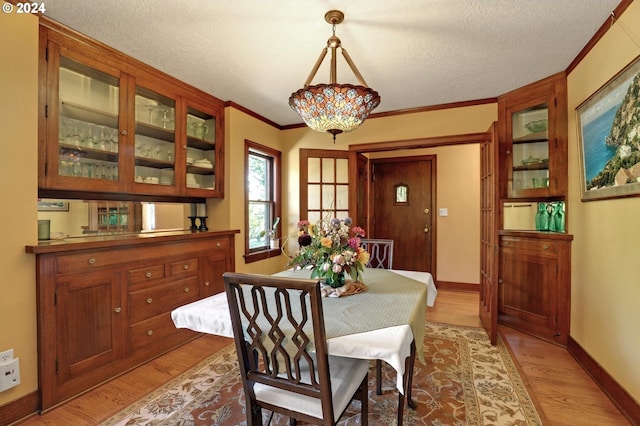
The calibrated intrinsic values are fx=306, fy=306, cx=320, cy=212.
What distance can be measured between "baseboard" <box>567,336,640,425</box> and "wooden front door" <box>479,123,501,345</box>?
1.87 feet

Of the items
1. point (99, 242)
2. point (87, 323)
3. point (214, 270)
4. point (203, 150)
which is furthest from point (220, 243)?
point (87, 323)

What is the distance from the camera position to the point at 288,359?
1.22 metres

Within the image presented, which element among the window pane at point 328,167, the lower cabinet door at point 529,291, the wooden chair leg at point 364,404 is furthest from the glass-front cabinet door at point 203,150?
the lower cabinet door at point 529,291

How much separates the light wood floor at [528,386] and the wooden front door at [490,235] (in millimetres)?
284

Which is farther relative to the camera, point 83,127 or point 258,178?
point 258,178

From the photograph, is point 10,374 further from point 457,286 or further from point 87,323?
point 457,286

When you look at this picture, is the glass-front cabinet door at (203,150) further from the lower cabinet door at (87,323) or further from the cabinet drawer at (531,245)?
the cabinet drawer at (531,245)

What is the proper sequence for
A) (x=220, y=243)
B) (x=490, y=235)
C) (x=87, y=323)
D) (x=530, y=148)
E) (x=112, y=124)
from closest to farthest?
(x=87, y=323), (x=112, y=124), (x=490, y=235), (x=530, y=148), (x=220, y=243)

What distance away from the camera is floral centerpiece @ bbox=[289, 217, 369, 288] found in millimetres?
1662

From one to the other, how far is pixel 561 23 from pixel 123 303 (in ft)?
11.8

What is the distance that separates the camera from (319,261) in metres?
1.72

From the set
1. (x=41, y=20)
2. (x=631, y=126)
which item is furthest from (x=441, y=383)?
(x=41, y=20)

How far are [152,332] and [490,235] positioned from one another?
308cm

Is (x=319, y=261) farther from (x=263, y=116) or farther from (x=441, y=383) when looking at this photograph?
(x=263, y=116)
